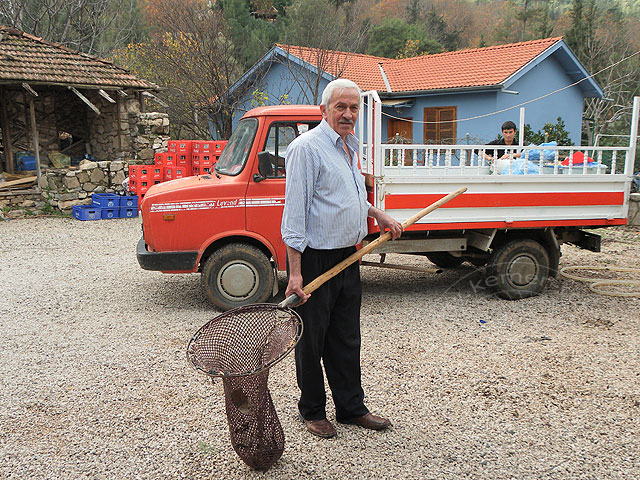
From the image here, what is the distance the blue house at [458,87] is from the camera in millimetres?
19734

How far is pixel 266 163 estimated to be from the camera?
584 centimetres

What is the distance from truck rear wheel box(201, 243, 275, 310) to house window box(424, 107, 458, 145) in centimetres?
1595

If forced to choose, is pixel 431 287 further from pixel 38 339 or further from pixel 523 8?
pixel 523 8

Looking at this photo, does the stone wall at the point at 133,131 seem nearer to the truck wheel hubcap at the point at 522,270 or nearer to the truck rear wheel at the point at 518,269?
the truck rear wheel at the point at 518,269

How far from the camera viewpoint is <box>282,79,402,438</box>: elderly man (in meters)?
3.27

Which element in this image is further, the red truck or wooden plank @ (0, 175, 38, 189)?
wooden plank @ (0, 175, 38, 189)

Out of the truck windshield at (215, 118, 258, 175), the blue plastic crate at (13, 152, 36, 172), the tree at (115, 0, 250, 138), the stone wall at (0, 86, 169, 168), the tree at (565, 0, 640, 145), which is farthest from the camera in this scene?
the tree at (565, 0, 640, 145)

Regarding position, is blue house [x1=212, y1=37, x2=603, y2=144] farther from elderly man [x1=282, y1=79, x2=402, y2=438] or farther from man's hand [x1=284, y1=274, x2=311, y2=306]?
man's hand [x1=284, y1=274, x2=311, y2=306]

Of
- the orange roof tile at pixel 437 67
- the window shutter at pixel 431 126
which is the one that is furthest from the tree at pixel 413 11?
the window shutter at pixel 431 126

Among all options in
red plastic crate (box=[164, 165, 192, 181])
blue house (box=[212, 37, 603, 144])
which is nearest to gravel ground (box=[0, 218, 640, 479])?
red plastic crate (box=[164, 165, 192, 181])

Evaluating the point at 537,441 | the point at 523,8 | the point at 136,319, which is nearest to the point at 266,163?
the point at 136,319

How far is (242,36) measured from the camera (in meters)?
25.5

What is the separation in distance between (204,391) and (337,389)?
1.20 m

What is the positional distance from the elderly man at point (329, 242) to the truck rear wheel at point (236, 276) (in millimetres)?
2583
